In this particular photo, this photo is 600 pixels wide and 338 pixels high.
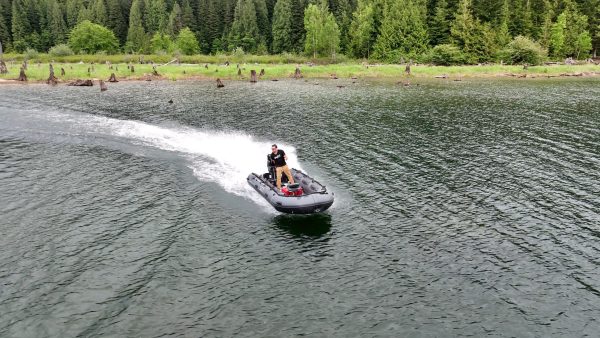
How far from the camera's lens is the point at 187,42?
6088 inches

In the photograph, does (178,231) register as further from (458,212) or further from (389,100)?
(389,100)

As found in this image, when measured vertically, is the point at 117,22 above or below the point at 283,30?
above

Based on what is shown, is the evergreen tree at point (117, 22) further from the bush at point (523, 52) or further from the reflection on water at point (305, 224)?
the reflection on water at point (305, 224)

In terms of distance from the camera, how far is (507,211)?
1168 inches

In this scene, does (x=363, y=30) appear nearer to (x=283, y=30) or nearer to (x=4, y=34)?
(x=283, y=30)

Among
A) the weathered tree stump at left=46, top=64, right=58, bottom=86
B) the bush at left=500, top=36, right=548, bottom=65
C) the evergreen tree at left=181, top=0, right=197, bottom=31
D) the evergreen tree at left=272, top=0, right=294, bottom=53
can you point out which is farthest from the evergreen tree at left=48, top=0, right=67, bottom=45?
the bush at left=500, top=36, right=548, bottom=65

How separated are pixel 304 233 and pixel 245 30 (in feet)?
481

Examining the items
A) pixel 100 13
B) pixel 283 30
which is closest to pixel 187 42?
pixel 283 30

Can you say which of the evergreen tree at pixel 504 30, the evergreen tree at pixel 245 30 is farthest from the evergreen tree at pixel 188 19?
the evergreen tree at pixel 504 30

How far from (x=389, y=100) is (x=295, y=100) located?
15.8 m

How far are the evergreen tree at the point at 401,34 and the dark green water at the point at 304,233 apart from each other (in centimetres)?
8749

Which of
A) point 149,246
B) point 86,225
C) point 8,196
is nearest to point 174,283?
point 149,246

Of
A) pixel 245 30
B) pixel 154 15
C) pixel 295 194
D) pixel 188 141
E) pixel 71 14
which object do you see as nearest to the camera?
pixel 295 194

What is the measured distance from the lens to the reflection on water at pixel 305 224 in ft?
89.3
